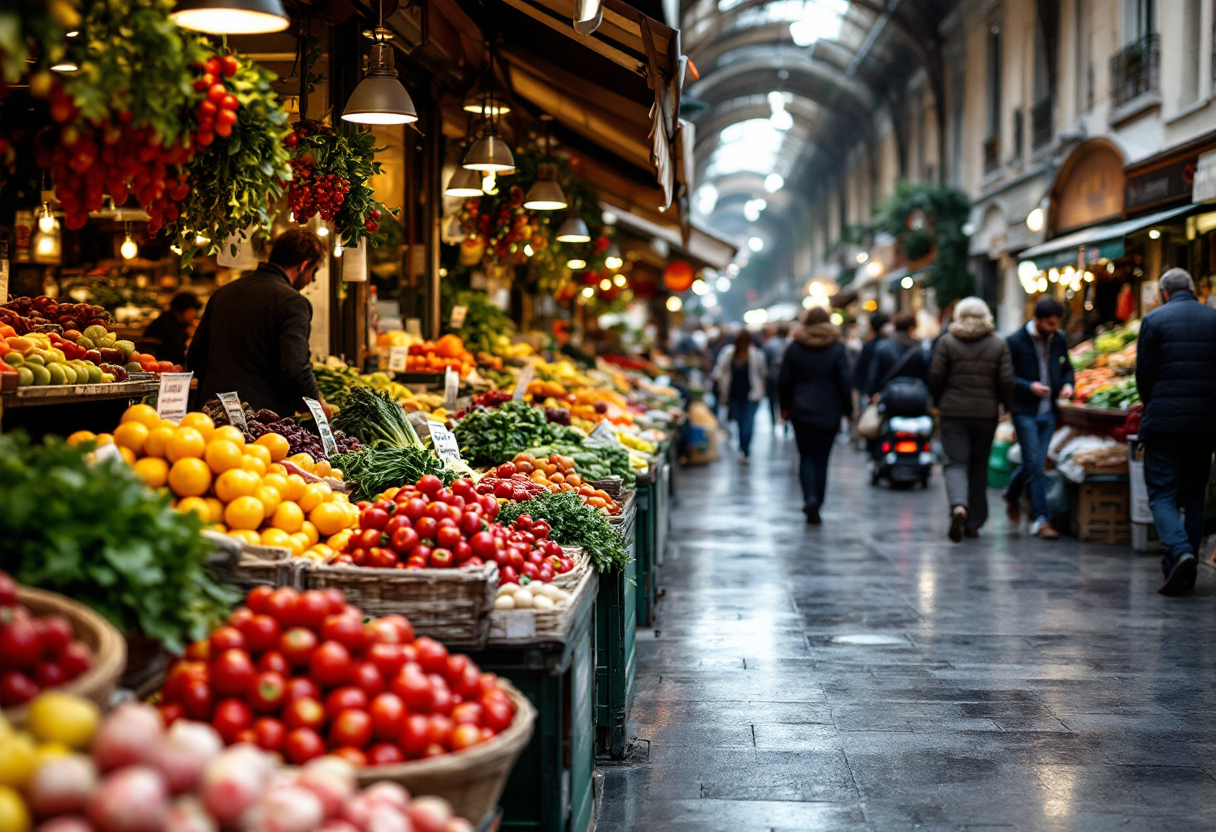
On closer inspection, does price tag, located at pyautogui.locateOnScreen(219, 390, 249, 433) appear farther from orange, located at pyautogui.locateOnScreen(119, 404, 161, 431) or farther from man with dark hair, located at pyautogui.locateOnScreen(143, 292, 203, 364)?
man with dark hair, located at pyautogui.locateOnScreen(143, 292, 203, 364)

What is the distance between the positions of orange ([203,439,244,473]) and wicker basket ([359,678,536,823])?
1.35 m

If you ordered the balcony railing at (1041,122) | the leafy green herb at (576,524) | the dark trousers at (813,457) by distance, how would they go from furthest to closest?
the balcony railing at (1041,122)
the dark trousers at (813,457)
the leafy green herb at (576,524)

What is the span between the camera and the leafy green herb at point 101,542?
83.9 inches

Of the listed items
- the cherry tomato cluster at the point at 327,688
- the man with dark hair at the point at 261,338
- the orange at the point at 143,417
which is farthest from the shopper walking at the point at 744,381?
the cherry tomato cluster at the point at 327,688

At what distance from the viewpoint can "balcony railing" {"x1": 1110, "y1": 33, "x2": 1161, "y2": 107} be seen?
43.8 ft

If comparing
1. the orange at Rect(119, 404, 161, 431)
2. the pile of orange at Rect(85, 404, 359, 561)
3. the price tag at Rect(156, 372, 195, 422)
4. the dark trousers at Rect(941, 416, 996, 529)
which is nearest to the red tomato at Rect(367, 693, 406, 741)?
the pile of orange at Rect(85, 404, 359, 561)

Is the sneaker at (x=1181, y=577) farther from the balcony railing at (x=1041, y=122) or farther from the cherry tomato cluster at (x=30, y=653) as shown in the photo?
the balcony railing at (x=1041, y=122)

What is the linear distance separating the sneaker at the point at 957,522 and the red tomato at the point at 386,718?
7590mm

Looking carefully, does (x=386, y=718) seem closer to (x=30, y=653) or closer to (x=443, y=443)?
(x=30, y=653)

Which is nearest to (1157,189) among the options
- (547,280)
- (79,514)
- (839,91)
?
(547,280)

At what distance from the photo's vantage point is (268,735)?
2.15 meters

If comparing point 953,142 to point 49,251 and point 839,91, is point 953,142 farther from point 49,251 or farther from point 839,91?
point 49,251

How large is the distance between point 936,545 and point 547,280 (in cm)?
396

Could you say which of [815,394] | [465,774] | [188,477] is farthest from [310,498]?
[815,394]
